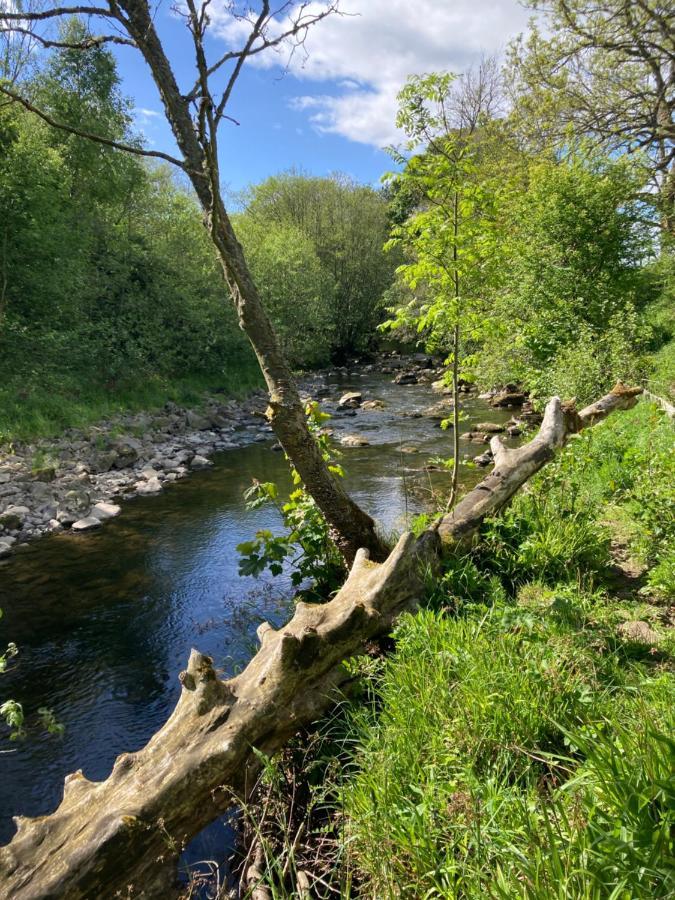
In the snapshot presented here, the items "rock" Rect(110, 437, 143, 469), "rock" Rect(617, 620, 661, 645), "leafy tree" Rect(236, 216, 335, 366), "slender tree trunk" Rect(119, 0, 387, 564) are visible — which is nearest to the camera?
"rock" Rect(617, 620, 661, 645)

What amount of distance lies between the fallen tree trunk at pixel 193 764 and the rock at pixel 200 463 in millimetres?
10367

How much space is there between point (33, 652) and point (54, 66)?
18.9 m

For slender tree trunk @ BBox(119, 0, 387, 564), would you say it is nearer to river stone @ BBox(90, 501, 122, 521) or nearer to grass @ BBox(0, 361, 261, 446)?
river stone @ BBox(90, 501, 122, 521)

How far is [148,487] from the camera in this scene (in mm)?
11594

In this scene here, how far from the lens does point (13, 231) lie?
507 inches

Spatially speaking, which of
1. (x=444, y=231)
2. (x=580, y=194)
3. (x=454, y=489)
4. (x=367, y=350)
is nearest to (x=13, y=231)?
(x=444, y=231)

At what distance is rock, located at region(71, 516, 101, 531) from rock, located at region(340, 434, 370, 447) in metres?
6.77

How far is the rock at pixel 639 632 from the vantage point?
3207 millimetres

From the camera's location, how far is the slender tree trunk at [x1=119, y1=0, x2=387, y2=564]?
3951mm

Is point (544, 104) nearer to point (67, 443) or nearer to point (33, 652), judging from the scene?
point (67, 443)

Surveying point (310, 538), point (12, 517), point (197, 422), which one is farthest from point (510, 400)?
point (12, 517)

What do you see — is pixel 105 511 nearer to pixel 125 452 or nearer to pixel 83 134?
pixel 125 452

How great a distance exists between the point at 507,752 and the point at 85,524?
8.87m

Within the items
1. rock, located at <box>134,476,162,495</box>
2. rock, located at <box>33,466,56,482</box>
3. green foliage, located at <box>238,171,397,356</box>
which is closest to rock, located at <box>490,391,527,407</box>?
rock, located at <box>134,476,162,495</box>
